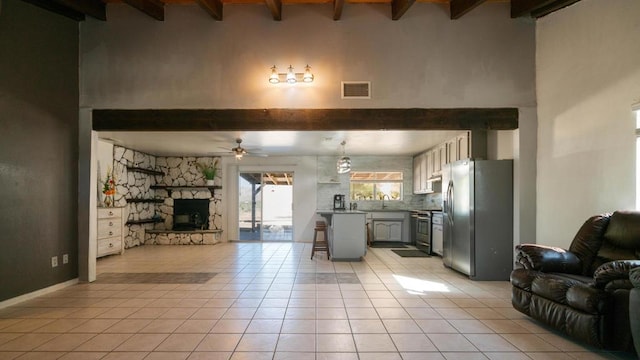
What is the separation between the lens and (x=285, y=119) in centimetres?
492

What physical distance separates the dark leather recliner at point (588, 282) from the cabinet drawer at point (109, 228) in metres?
6.85

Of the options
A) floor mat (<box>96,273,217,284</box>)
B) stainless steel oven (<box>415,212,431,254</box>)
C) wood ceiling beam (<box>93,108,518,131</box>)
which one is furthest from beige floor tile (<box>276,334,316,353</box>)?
stainless steel oven (<box>415,212,431,254</box>)

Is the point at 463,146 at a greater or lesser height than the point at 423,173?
greater

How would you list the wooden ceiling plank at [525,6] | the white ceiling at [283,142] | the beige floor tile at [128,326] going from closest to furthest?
the beige floor tile at [128,326] < the wooden ceiling plank at [525,6] < the white ceiling at [283,142]

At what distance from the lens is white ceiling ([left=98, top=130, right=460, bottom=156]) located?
6.34m

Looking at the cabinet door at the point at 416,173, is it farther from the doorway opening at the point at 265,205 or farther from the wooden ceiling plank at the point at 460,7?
the wooden ceiling plank at the point at 460,7

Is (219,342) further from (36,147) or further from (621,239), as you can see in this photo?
(621,239)

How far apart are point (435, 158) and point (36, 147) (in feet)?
22.5

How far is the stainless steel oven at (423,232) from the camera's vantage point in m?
7.40

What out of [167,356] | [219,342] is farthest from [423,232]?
[167,356]

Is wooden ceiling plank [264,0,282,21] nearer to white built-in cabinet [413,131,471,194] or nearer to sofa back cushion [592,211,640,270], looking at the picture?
white built-in cabinet [413,131,471,194]

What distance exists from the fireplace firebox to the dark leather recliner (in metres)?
7.72

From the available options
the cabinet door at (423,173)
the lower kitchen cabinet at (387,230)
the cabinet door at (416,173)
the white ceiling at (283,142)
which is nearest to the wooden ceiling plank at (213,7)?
the white ceiling at (283,142)

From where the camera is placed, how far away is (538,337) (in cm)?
294
